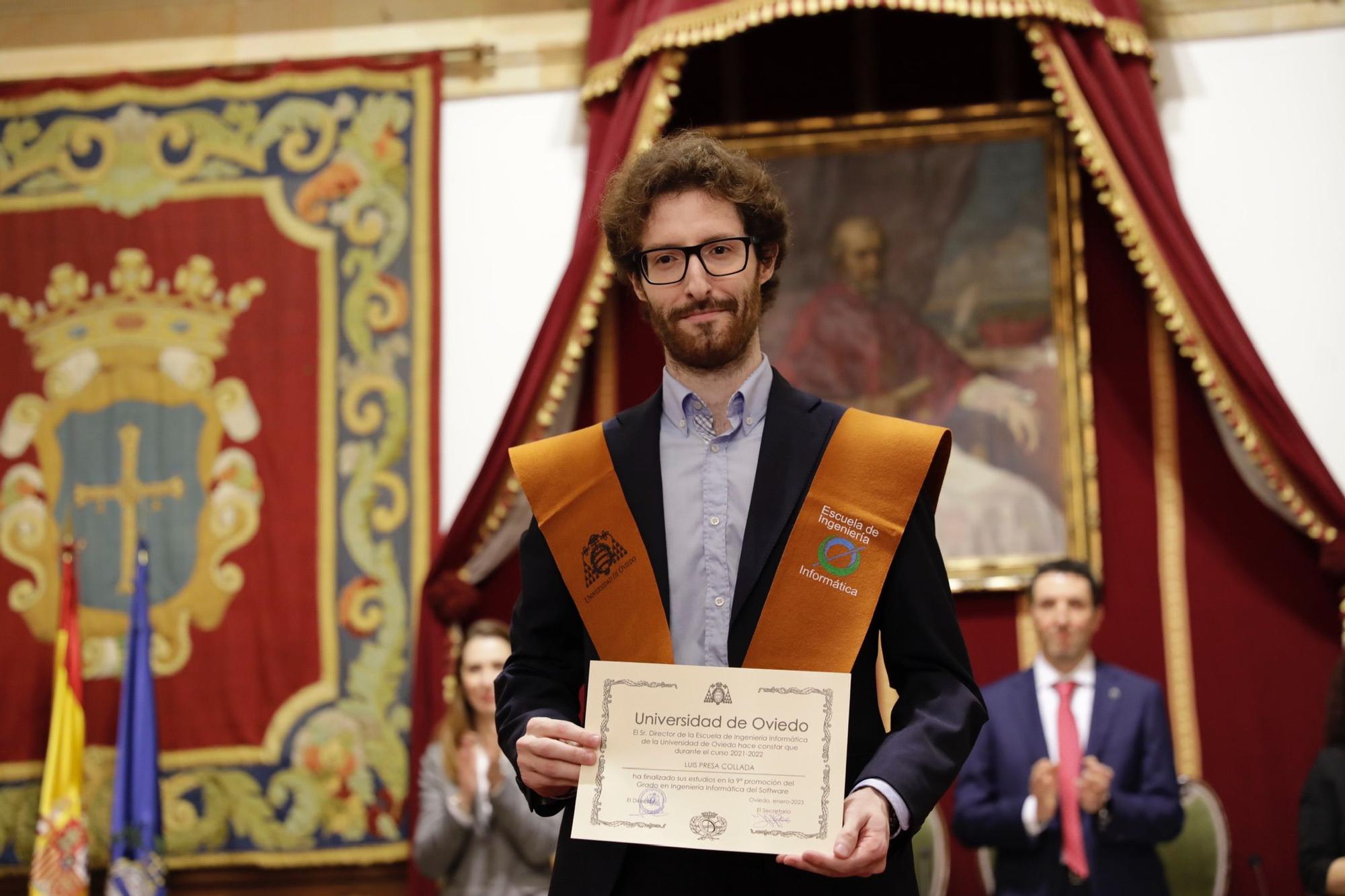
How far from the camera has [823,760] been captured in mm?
1548

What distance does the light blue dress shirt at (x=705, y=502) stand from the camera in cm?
174

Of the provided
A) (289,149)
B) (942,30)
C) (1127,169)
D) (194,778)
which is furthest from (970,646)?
(289,149)

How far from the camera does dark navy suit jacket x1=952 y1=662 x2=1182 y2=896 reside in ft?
11.5

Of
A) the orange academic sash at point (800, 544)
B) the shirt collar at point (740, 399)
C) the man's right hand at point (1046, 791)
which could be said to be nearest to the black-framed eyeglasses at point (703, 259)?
the shirt collar at point (740, 399)

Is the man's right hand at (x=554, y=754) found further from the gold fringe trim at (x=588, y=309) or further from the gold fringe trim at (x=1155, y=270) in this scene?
the gold fringe trim at (x=1155, y=270)

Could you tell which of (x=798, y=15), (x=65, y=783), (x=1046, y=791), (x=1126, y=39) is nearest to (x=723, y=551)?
(x=1046, y=791)

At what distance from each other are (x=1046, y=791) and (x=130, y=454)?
2999 millimetres

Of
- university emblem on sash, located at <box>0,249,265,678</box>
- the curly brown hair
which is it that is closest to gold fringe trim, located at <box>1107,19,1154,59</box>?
the curly brown hair

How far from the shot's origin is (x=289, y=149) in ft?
15.7

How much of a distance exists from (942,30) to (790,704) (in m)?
3.50

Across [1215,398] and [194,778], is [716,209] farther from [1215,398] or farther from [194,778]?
[194,778]

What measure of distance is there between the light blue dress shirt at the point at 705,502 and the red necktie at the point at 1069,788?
208 cm

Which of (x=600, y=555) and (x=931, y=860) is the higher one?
(x=600, y=555)
